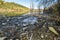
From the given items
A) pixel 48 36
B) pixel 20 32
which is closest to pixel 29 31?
pixel 20 32

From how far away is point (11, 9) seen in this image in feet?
7.07

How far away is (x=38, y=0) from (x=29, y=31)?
1.56 feet

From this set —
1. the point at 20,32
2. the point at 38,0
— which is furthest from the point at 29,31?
the point at 38,0

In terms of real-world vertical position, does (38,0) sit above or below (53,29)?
above

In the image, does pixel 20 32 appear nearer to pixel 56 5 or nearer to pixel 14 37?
pixel 14 37

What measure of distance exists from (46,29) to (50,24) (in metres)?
0.10

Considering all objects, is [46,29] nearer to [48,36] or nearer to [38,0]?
[48,36]

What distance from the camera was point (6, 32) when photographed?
2084mm

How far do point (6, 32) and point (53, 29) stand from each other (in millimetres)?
682

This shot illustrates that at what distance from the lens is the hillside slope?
2131 mm

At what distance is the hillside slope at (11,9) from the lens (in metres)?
2.13

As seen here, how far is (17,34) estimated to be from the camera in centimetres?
210

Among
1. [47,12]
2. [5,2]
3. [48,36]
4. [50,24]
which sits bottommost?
[48,36]

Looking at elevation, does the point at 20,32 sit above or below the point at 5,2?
below
